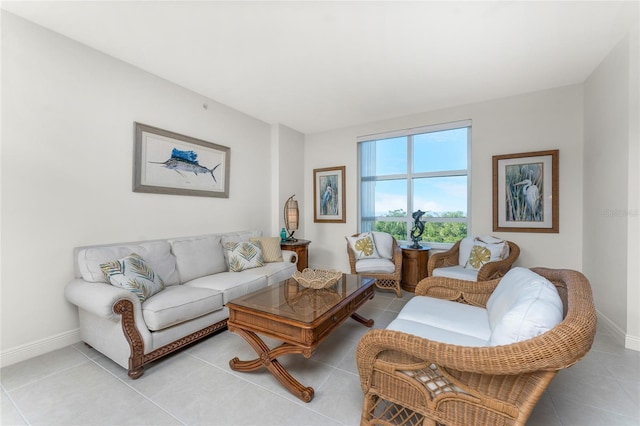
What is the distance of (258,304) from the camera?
6.34 ft

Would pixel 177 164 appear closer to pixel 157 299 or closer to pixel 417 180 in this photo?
pixel 157 299

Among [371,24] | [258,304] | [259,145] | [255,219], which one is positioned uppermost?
[371,24]

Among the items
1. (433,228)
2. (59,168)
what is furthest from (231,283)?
(433,228)

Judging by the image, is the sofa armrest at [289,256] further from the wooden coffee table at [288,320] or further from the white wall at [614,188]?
the white wall at [614,188]

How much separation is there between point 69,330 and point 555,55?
5220 millimetres

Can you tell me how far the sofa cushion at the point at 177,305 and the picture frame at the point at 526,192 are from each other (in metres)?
3.62

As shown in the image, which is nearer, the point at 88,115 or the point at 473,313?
the point at 473,313

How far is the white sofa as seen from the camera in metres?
1.89

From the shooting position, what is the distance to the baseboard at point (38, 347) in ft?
6.62

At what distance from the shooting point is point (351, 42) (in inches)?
92.7

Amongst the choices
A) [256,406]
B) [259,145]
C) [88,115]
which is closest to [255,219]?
[259,145]

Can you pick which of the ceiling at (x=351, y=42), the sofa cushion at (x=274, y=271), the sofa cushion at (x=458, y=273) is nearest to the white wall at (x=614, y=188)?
the ceiling at (x=351, y=42)

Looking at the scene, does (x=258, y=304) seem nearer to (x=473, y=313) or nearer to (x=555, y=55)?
(x=473, y=313)

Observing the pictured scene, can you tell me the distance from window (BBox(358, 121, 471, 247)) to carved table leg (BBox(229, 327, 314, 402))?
3118mm
